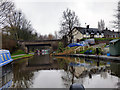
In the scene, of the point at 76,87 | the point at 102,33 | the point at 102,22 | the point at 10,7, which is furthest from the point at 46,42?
the point at 102,22

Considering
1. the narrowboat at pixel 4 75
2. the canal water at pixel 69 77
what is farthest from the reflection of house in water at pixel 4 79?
the canal water at pixel 69 77

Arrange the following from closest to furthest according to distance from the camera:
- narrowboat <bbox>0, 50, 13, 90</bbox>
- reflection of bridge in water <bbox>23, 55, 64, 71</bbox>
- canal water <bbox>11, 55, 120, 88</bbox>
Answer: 1. canal water <bbox>11, 55, 120, 88</bbox>
2. narrowboat <bbox>0, 50, 13, 90</bbox>
3. reflection of bridge in water <bbox>23, 55, 64, 71</bbox>

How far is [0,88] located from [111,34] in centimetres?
6388

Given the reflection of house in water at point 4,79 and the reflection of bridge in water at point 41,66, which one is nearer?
the reflection of house in water at point 4,79

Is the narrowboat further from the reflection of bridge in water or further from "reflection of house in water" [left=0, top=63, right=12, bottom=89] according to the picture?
the reflection of bridge in water

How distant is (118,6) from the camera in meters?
21.7

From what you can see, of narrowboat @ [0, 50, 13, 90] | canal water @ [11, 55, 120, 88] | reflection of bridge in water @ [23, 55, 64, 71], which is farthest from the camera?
reflection of bridge in water @ [23, 55, 64, 71]

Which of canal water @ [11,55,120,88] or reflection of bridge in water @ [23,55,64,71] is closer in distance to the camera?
canal water @ [11,55,120,88]

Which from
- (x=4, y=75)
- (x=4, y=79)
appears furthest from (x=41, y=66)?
(x=4, y=79)

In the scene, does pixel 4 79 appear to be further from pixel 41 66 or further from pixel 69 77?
pixel 41 66

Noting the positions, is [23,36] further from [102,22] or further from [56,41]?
[102,22]

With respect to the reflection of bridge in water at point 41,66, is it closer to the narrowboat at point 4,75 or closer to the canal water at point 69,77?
the canal water at point 69,77

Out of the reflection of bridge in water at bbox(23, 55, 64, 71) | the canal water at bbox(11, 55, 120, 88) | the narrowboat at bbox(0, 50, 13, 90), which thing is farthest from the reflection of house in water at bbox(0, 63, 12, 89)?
the reflection of bridge in water at bbox(23, 55, 64, 71)

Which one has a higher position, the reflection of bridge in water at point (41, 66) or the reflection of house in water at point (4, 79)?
the reflection of house in water at point (4, 79)
